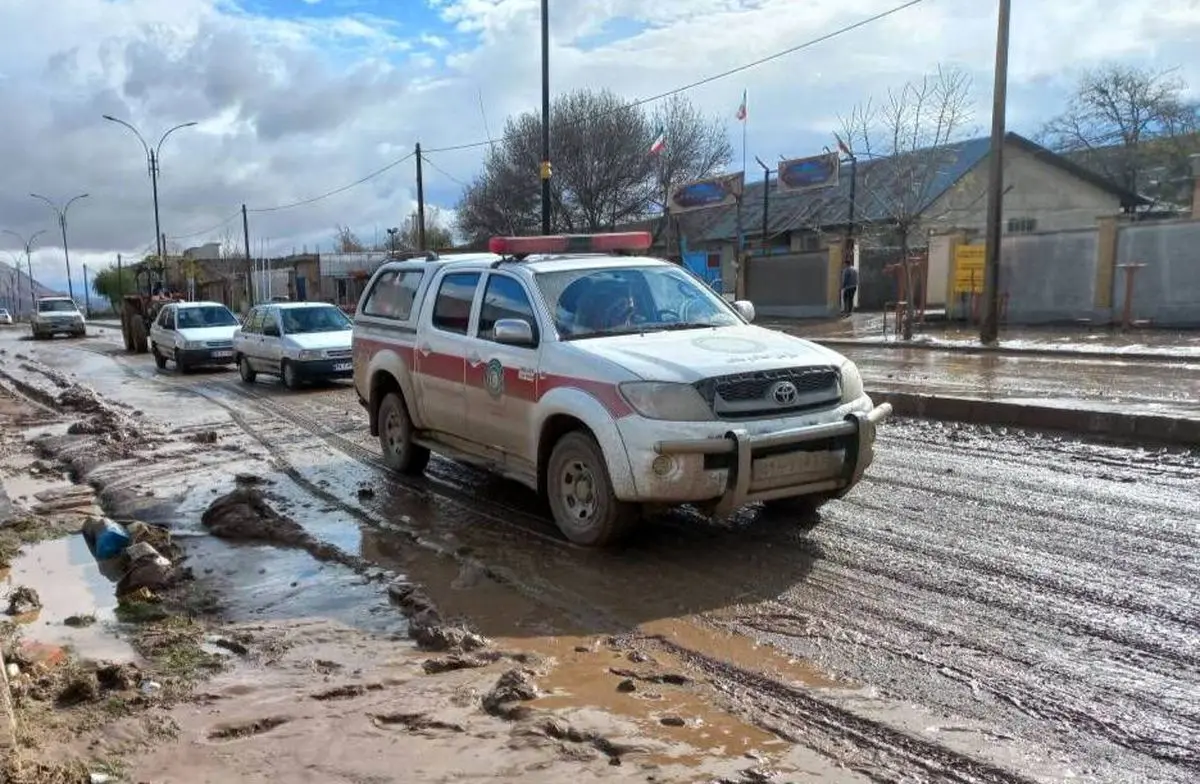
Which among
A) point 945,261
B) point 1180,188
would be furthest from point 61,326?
point 1180,188

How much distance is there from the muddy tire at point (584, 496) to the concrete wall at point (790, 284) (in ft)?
82.8

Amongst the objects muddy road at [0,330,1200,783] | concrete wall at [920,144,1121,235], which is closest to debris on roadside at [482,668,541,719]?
muddy road at [0,330,1200,783]

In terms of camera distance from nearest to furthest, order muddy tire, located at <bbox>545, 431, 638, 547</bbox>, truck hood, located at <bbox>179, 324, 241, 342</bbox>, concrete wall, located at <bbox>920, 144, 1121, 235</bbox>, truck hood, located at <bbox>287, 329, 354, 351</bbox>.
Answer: muddy tire, located at <bbox>545, 431, 638, 547</bbox> < truck hood, located at <bbox>287, 329, 354, 351</bbox> < truck hood, located at <bbox>179, 324, 241, 342</bbox> < concrete wall, located at <bbox>920, 144, 1121, 235</bbox>

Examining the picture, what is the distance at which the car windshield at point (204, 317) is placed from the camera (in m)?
21.2

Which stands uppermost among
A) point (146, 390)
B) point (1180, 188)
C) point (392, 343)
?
point (1180, 188)

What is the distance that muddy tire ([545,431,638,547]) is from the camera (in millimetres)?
5531

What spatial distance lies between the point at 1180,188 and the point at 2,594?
152 ft

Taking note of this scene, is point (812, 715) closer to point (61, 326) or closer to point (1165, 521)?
point (1165, 521)

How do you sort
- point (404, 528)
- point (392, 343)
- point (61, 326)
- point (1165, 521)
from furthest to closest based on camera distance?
point (61, 326) < point (392, 343) < point (404, 528) < point (1165, 521)

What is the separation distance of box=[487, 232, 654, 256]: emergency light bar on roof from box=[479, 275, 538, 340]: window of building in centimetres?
26

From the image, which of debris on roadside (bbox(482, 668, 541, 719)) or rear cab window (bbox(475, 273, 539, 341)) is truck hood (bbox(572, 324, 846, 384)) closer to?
rear cab window (bbox(475, 273, 539, 341))

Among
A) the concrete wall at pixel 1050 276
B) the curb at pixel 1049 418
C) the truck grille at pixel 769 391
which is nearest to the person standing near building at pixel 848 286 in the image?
the concrete wall at pixel 1050 276

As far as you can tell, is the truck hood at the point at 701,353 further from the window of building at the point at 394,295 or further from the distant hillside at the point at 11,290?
the distant hillside at the point at 11,290

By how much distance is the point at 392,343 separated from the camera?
26.8 ft
